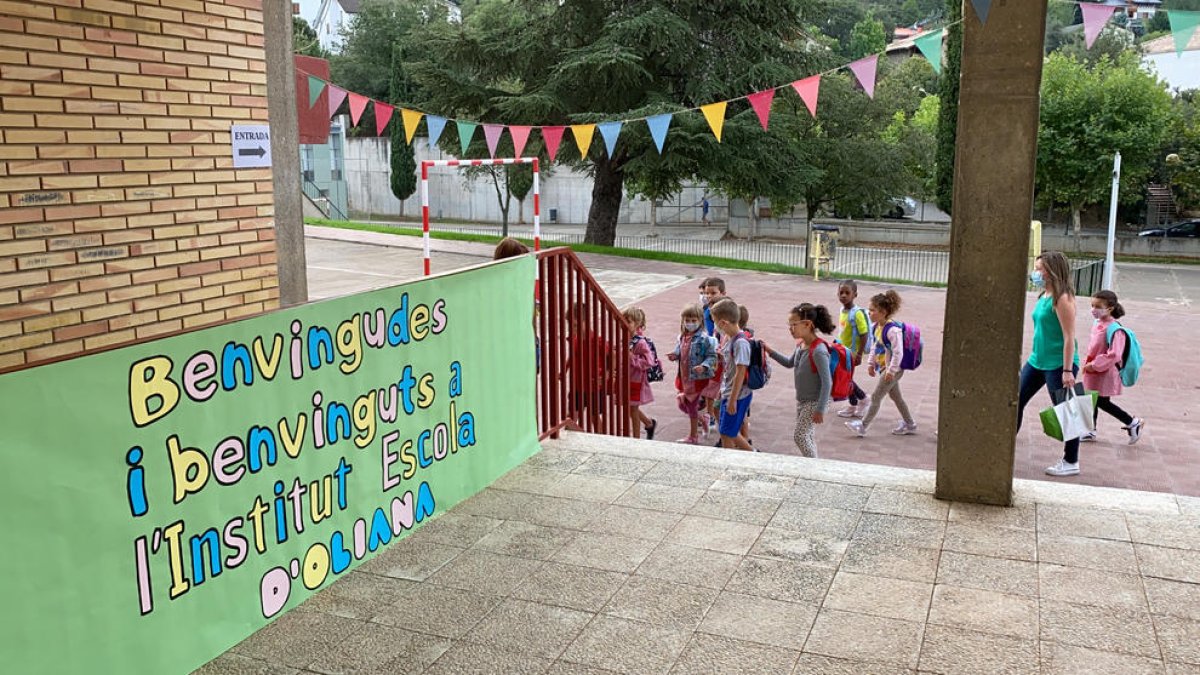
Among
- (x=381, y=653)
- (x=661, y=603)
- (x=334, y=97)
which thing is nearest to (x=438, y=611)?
(x=381, y=653)

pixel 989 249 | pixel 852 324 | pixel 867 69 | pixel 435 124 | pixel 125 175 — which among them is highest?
pixel 867 69

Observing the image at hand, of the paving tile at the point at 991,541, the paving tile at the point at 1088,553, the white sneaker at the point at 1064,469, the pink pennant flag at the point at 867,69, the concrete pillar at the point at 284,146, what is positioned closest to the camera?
the paving tile at the point at 1088,553

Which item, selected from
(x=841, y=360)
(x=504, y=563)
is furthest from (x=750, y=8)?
(x=504, y=563)

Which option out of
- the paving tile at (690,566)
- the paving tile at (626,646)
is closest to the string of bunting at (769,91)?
the paving tile at (690,566)

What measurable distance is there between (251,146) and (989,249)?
4.50m

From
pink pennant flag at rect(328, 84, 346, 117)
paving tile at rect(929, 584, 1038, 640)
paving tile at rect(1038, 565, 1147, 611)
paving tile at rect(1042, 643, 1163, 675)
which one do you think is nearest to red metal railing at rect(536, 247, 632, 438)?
paving tile at rect(929, 584, 1038, 640)

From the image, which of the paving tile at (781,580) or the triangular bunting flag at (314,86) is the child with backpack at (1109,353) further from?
the triangular bunting flag at (314,86)

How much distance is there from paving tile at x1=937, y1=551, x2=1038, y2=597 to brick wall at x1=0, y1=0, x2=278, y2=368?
3.74 metres

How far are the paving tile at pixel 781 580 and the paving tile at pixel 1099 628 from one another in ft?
3.14

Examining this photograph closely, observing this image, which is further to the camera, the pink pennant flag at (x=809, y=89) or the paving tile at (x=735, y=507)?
the pink pennant flag at (x=809, y=89)

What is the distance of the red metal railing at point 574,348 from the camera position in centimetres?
691

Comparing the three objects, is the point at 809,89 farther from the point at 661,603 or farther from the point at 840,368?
the point at 661,603

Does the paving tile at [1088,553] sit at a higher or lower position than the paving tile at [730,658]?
higher

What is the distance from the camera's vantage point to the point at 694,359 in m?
8.31
